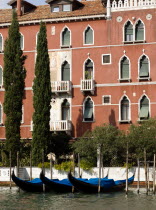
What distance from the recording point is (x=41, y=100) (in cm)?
3881

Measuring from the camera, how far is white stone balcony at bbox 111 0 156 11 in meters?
40.8

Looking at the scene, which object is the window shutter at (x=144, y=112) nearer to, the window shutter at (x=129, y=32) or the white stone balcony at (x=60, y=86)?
the window shutter at (x=129, y=32)

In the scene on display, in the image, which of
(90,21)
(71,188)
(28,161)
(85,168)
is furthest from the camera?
(90,21)

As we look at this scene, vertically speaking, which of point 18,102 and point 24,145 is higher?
point 18,102

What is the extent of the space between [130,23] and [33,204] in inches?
659

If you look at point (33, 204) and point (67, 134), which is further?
point (67, 134)

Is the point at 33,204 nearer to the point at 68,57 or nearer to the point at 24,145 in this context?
the point at 24,145

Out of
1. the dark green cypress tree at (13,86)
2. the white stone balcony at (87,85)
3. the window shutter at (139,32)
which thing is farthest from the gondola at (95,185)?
the window shutter at (139,32)

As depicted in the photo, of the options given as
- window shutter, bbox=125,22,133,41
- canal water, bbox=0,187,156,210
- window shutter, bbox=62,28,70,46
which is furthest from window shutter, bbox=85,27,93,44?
canal water, bbox=0,187,156,210

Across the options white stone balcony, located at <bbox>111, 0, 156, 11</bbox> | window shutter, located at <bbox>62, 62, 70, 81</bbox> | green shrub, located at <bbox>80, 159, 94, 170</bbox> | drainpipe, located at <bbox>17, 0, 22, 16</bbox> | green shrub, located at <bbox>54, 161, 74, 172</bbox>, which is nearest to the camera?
green shrub, located at <bbox>54, 161, 74, 172</bbox>

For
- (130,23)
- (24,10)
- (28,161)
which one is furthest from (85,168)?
(24,10)

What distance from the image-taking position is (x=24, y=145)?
1597 inches

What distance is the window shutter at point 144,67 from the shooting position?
40.3 m

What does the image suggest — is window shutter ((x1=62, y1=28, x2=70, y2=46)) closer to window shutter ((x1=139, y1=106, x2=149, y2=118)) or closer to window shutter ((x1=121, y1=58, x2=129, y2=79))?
window shutter ((x1=121, y1=58, x2=129, y2=79))
